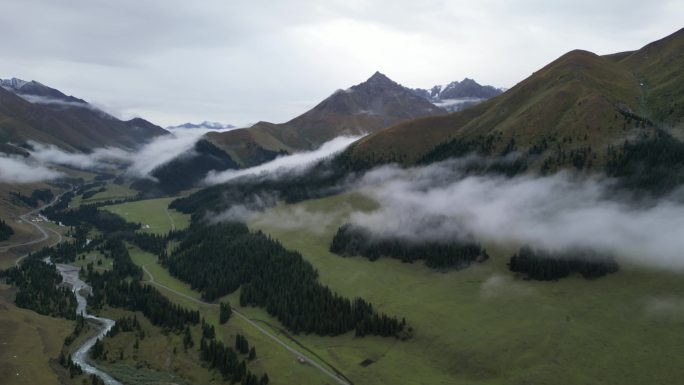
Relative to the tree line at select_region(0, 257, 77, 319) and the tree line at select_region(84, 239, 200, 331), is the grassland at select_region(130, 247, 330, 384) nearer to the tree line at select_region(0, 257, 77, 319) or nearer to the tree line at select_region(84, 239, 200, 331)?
the tree line at select_region(84, 239, 200, 331)

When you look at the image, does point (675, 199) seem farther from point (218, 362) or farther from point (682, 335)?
point (218, 362)

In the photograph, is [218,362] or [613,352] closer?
[613,352]

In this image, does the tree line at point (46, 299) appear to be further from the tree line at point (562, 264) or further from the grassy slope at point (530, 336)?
the tree line at point (562, 264)

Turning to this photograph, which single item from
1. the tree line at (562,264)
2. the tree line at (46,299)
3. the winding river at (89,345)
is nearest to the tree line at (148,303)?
the winding river at (89,345)

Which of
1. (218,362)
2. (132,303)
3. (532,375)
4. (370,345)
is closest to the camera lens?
(532,375)

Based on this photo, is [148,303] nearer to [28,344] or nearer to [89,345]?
[89,345]

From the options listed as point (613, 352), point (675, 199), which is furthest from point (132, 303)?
point (675, 199)

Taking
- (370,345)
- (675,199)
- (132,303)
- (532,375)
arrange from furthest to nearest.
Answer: (132,303) < (675,199) < (370,345) < (532,375)

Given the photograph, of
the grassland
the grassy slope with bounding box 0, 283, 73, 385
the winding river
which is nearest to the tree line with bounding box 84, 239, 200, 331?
the winding river
